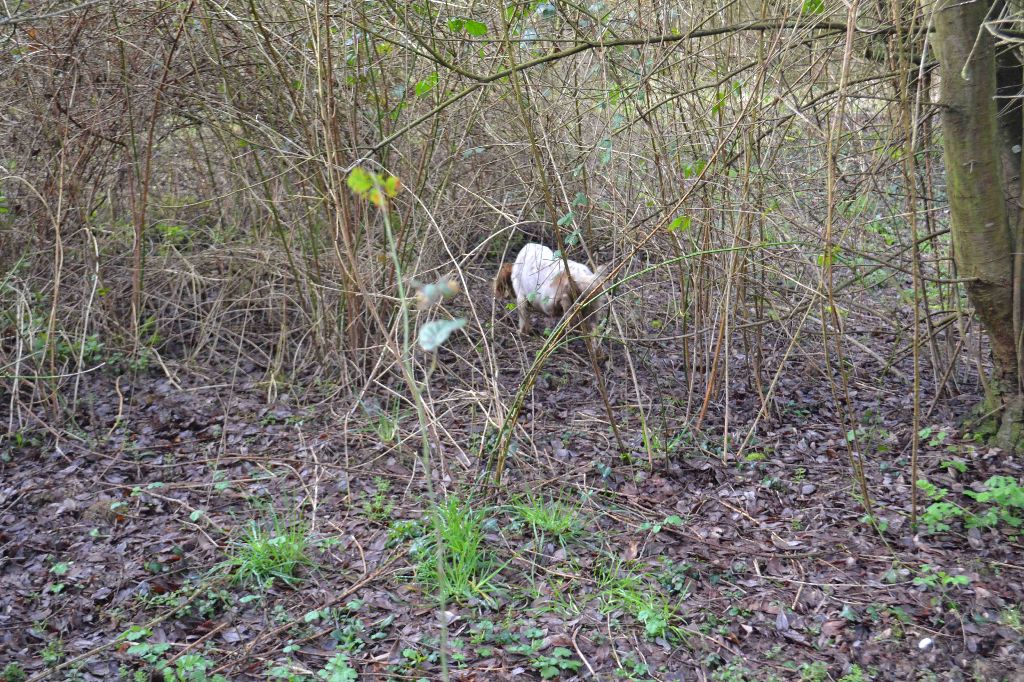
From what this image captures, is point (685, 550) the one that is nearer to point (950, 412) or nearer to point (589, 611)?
point (589, 611)

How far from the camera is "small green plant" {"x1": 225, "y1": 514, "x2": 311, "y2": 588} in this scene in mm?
3553

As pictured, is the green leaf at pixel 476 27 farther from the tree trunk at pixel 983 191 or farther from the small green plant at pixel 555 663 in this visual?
the small green plant at pixel 555 663

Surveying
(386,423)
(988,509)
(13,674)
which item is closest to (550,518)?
(386,423)

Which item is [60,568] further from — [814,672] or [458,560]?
[814,672]

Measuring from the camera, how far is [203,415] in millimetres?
5156

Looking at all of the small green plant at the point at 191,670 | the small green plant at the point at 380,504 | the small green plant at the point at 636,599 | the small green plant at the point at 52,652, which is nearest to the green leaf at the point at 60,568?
the small green plant at the point at 52,652

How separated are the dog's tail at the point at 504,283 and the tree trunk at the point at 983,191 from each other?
307cm

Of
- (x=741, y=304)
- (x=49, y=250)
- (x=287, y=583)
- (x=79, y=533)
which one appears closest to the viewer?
(x=287, y=583)

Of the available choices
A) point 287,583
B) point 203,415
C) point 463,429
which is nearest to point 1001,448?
point 463,429

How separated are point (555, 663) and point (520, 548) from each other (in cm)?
73

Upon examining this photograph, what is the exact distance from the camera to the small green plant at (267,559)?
11.7 ft

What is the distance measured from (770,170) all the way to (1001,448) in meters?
1.86

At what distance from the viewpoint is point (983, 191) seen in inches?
152

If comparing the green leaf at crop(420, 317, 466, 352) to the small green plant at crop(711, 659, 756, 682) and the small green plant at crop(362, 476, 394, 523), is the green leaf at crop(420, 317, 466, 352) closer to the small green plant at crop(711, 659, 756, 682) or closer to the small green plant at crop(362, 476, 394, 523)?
the small green plant at crop(711, 659, 756, 682)
